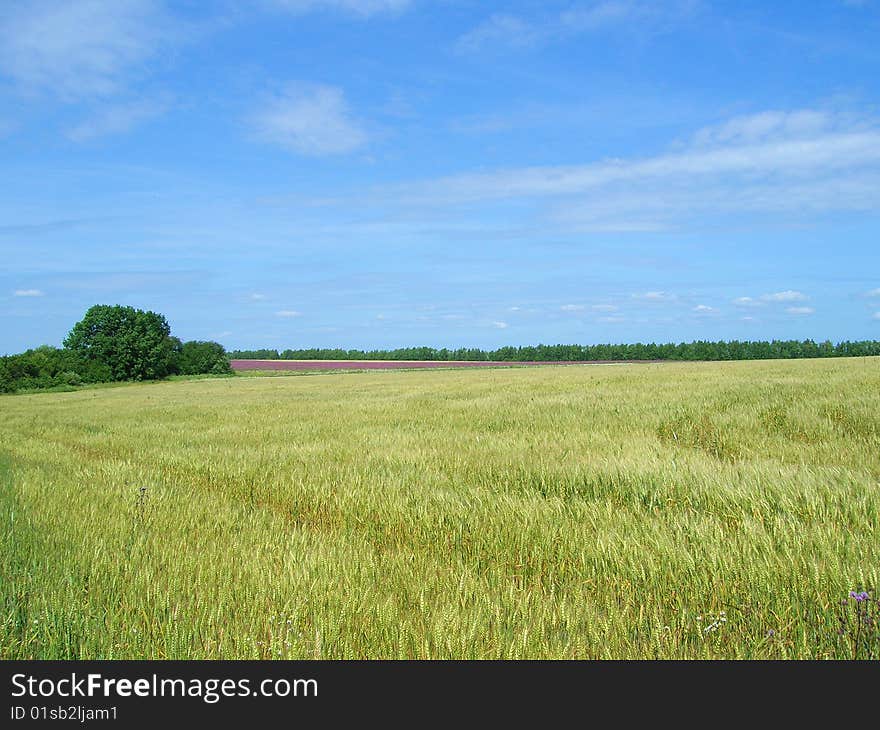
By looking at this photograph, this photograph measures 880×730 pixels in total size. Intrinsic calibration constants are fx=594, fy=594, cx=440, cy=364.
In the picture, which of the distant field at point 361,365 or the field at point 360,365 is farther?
the distant field at point 361,365

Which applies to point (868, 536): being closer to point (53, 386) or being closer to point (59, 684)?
point (59, 684)

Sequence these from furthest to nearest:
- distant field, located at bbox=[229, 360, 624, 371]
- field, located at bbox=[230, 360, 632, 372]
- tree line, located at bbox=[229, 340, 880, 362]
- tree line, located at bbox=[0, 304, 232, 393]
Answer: tree line, located at bbox=[229, 340, 880, 362] → distant field, located at bbox=[229, 360, 624, 371] → field, located at bbox=[230, 360, 632, 372] → tree line, located at bbox=[0, 304, 232, 393]

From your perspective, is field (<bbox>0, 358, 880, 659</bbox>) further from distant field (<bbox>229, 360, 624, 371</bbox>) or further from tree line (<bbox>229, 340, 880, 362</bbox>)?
tree line (<bbox>229, 340, 880, 362</bbox>)

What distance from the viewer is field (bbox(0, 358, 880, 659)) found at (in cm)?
287

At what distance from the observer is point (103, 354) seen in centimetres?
6569

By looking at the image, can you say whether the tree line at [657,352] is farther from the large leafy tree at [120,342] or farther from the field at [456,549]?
the field at [456,549]

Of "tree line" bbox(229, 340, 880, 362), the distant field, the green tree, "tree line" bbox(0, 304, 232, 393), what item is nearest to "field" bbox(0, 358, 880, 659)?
"tree line" bbox(0, 304, 232, 393)

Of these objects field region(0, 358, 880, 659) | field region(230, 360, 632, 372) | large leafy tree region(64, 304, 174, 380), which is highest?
large leafy tree region(64, 304, 174, 380)

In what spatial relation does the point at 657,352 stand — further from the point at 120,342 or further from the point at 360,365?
the point at 120,342

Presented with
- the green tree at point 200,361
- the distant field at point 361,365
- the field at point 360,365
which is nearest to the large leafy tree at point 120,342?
the green tree at point 200,361

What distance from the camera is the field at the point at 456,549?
2.87 metres

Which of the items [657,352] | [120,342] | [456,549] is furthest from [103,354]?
[657,352]

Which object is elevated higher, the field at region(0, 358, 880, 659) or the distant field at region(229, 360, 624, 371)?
the distant field at region(229, 360, 624, 371)

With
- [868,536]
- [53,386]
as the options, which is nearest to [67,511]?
[868,536]
